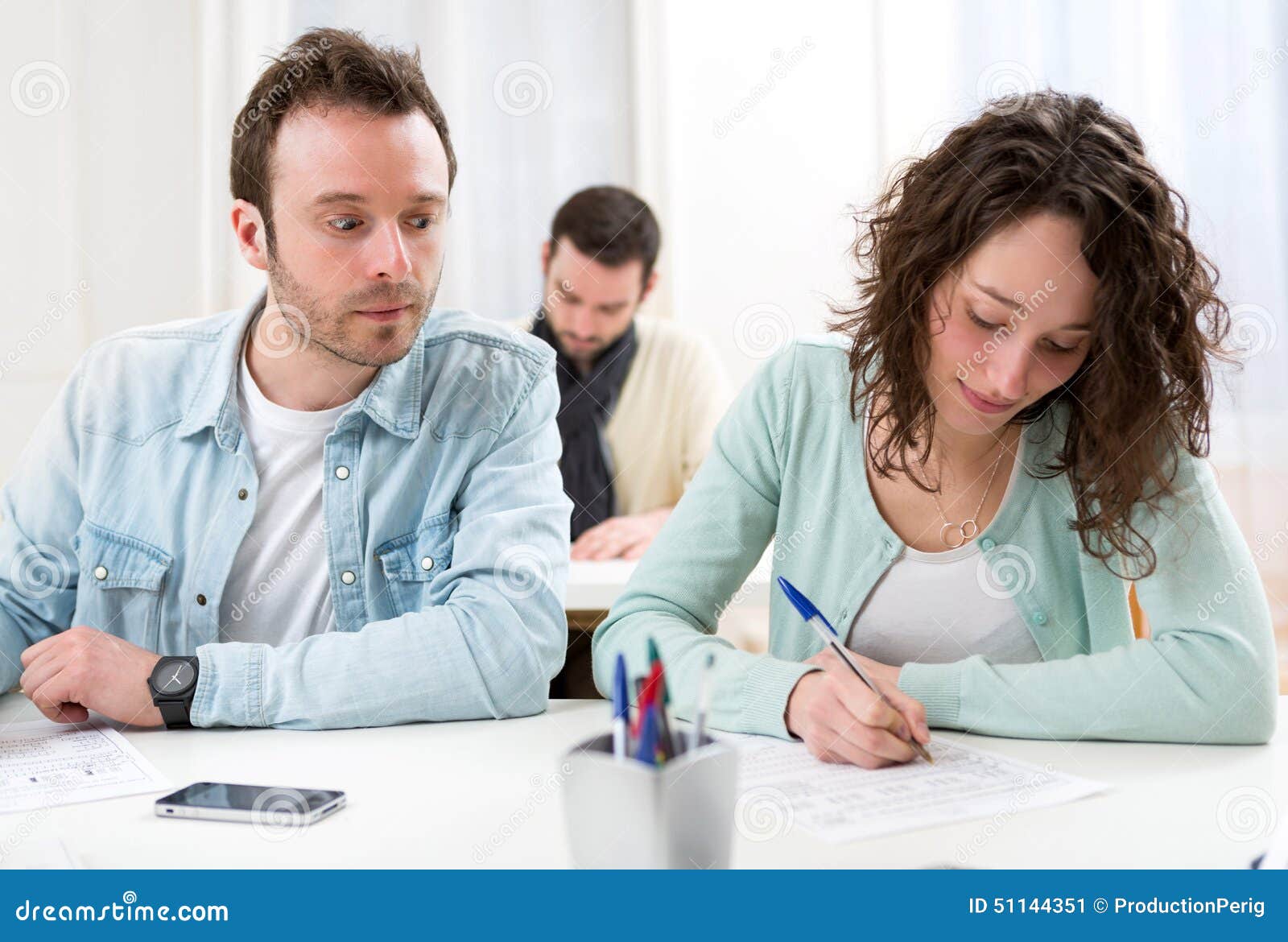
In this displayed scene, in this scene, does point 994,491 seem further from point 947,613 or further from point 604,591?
point 604,591

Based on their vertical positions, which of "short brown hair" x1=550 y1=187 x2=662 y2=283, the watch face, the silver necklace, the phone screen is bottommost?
the phone screen

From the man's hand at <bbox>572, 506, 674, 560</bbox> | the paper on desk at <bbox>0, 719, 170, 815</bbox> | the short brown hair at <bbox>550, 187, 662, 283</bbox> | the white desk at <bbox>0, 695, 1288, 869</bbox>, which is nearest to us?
the white desk at <bbox>0, 695, 1288, 869</bbox>

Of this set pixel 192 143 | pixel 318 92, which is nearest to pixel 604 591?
pixel 318 92

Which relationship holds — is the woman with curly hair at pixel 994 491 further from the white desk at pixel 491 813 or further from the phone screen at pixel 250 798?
the phone screen at pixel 250 798

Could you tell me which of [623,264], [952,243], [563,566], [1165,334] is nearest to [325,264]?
[563,566]

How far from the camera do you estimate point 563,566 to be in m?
1.32

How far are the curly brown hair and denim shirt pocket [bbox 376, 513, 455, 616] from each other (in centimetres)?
53

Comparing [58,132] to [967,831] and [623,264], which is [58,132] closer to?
[623,264]

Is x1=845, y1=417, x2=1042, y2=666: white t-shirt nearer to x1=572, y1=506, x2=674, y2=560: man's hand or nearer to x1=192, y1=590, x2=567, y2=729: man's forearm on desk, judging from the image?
x1=192, y1=590, x2=567, y2=729: man's forearm on desk

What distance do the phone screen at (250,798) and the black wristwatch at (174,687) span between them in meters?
0.23

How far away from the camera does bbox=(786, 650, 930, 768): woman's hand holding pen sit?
0.97m

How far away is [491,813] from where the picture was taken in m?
0.89

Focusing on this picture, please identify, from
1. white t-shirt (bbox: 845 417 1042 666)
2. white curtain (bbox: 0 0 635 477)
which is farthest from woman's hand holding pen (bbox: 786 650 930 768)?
white curtain (bbox: 0 0 635 477)

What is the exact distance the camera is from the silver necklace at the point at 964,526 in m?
1.33
